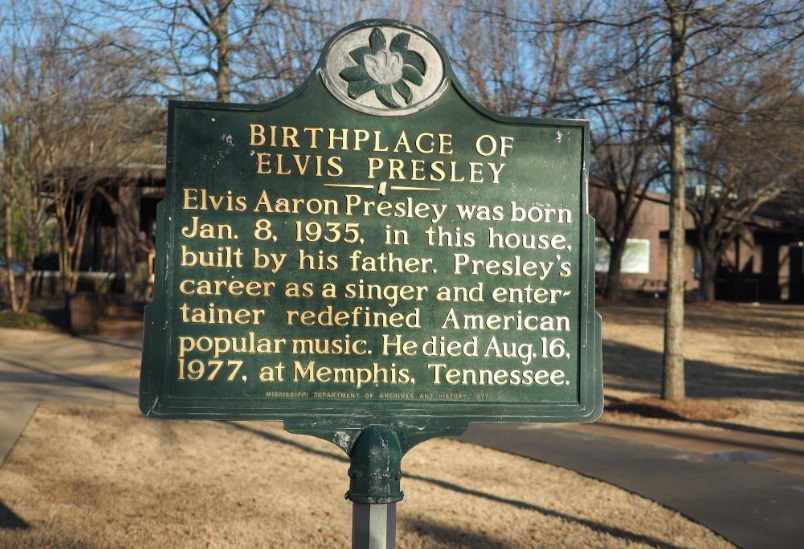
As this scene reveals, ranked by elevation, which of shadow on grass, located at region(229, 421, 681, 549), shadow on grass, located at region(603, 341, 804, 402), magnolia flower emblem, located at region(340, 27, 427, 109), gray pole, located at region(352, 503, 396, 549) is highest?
magnolia flower emblem, located at region(340, 27, 427, 109)

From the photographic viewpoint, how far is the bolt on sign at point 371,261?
12.4ft

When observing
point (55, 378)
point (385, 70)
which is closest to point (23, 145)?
point (55, 378)

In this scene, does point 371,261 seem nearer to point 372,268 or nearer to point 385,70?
point 372,268

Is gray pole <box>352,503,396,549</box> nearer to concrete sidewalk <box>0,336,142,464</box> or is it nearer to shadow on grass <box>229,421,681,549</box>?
shadow on grass <box>229,421,681,549</box>

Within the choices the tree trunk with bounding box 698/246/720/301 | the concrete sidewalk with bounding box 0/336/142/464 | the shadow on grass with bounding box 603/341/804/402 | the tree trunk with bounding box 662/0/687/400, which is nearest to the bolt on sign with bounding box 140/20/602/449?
the concrete sidewalk with bounding box 0/336/142/464

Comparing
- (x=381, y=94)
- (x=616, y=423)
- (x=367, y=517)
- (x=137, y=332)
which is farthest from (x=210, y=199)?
(x=137, y=332)

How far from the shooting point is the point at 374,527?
3701mm

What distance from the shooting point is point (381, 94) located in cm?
384

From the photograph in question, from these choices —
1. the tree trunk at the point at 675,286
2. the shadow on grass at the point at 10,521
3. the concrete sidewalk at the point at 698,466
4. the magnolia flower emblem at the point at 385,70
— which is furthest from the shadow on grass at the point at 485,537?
the tree trunk at the point at 675,286

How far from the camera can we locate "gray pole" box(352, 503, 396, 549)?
3701mm

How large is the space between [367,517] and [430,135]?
5.10ft

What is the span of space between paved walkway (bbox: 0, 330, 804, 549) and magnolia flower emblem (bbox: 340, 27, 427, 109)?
393 centimetres

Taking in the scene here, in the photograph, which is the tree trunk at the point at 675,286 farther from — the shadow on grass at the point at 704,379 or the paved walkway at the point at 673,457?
the shadow on grass at the point at 704,379

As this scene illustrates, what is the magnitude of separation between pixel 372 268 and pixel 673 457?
609cm
